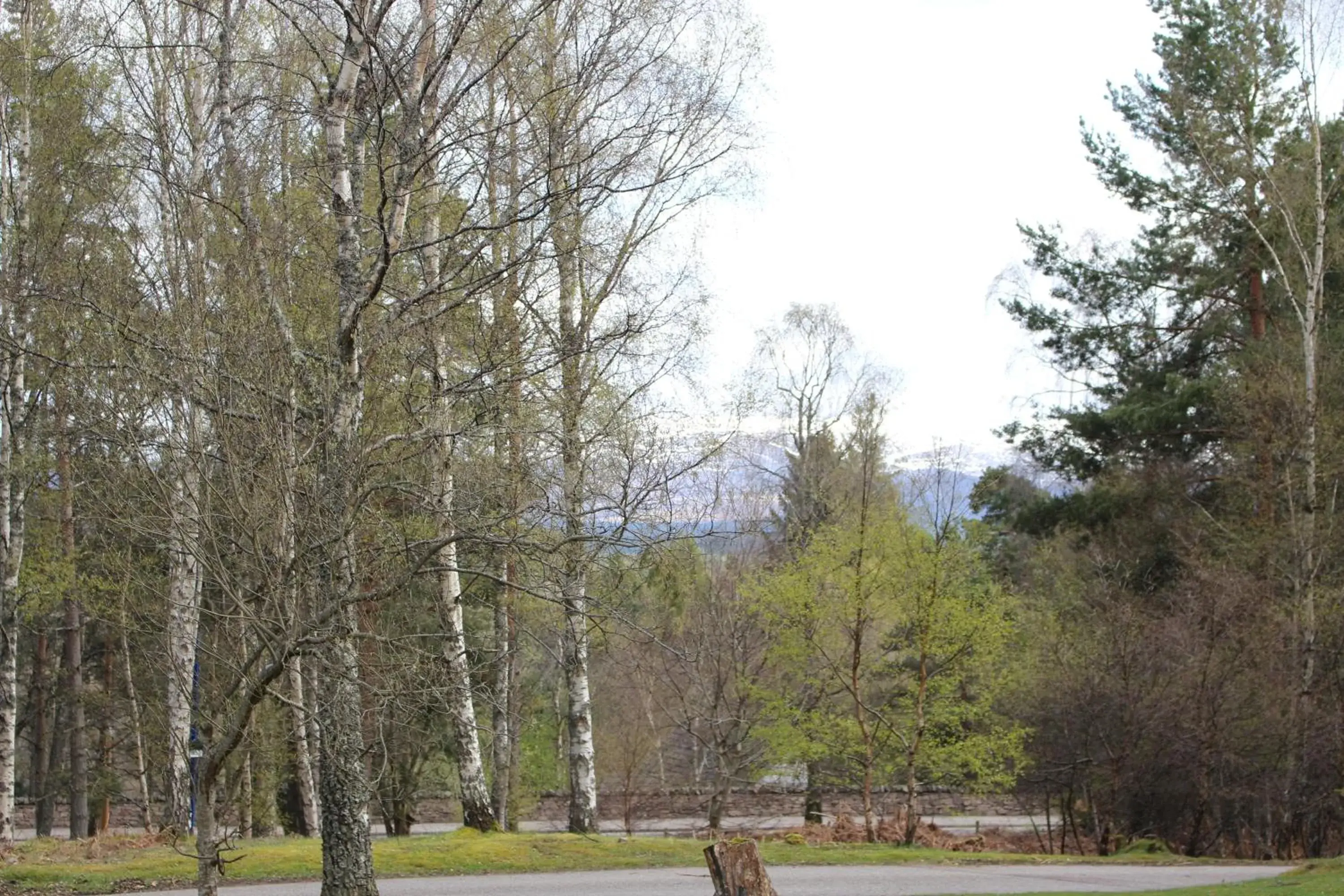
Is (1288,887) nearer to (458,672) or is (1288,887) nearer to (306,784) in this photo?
(458,672)

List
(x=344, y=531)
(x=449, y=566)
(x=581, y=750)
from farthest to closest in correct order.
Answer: (x=581, y=750)
(x=449, y=566)
(x=344, y=531)

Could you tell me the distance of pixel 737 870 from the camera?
781 cm

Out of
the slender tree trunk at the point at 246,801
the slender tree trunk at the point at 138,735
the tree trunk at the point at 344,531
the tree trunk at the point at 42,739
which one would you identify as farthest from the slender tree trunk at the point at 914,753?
the tree trunk at the point at 42,739

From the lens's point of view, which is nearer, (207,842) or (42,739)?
(207,842)

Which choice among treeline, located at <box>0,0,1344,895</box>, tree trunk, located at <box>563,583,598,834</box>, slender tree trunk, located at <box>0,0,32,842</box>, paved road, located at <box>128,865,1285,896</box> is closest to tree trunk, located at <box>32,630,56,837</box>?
treeline, located at <box>0,0,1344,895</box>

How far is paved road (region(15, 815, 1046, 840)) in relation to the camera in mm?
27500

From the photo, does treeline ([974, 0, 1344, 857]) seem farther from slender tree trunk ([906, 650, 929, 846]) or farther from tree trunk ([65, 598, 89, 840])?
tree trunk ([65, 598, 89, 840])

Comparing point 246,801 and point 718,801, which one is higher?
point 246,801

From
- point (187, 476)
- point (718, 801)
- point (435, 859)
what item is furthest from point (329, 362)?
point (718, 801)

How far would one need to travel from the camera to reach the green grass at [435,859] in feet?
42.2

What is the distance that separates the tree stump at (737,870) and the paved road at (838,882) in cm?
526

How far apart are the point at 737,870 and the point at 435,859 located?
7.95 meters

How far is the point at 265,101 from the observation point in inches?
406

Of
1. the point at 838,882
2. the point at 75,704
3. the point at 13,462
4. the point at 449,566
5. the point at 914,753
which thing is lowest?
the point at 838,882
